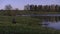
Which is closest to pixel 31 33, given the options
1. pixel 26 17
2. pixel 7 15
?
pixel 7 15

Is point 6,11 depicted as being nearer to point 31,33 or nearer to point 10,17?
point 10,17

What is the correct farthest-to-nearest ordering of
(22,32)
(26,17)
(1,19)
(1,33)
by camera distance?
(26,17)
(1,19)
(22,32)
(1,33)

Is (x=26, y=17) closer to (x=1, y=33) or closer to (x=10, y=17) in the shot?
(x=10, y=17)

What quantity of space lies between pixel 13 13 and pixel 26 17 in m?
2.05

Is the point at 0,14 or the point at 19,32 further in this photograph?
the point at 0,14

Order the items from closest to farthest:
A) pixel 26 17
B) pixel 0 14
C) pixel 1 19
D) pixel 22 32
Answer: pixel 22 32
pixel 0 14
pixel 1 19
pixel 26 17

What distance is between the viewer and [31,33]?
19.5 feet

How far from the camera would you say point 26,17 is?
42.6 feet

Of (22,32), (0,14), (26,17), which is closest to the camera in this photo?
(22,32)

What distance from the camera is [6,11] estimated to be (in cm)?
1062

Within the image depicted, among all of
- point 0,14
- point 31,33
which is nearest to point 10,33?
point 31,33

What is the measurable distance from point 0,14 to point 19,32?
14.0 ft

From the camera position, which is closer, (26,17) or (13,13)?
(13,13)

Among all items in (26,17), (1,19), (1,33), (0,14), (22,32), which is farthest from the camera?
(26,17)
